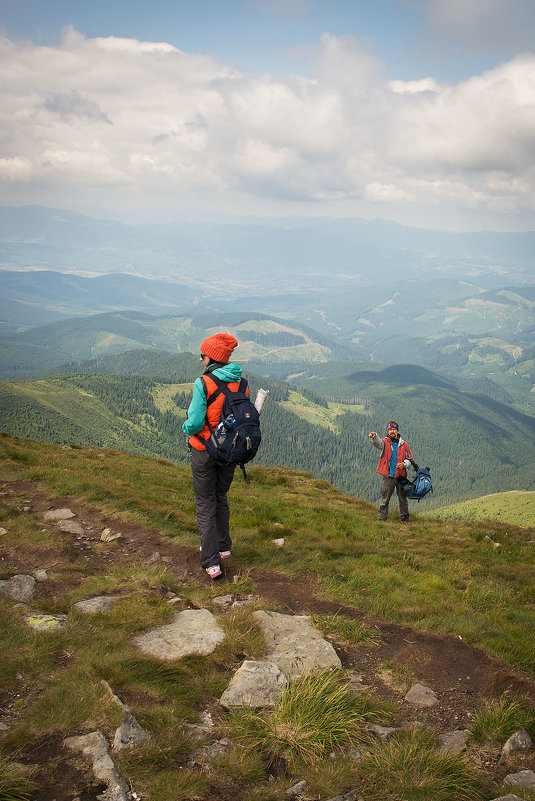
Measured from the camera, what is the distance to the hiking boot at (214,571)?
393 inches

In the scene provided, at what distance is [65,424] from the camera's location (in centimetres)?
19512

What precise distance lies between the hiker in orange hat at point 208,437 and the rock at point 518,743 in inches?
241

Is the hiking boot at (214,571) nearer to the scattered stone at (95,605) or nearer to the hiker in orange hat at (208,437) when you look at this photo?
the hiker in orange hat at (208,437)

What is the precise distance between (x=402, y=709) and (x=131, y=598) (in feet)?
15.6

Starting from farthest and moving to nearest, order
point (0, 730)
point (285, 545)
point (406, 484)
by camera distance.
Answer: point (406, 484), point (285, 545), point (0, 730)

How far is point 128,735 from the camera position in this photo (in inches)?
186

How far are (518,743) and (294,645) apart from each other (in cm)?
317

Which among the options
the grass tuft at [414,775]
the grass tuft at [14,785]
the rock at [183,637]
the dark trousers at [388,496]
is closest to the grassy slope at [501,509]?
the dark trousers at [388,496]

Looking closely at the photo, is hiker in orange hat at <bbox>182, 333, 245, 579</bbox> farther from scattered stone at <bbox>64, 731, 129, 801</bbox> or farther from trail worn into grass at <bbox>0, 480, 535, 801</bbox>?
scattered stone at <bbox>64, 731, 129, 801</bbox>

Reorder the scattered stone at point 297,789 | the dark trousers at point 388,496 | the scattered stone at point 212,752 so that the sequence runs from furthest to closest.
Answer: the dark trousers at point 388,496 → the scattered stone at point 212,752 → the scattered stone at point 297,789

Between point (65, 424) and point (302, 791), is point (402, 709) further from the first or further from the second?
point (65, 424)

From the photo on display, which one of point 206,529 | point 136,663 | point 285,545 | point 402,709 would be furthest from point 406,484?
point 136,663

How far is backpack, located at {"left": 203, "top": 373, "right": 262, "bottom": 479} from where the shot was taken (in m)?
9.47

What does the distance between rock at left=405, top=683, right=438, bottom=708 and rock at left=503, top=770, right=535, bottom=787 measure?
146 centimetres
